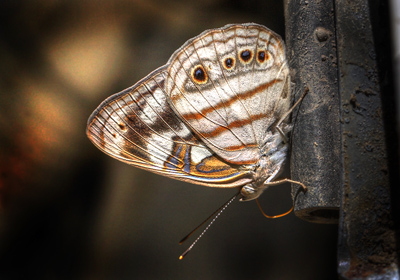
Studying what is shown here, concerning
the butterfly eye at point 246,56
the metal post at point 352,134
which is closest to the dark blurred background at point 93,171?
the butterfly eye at point 246,56


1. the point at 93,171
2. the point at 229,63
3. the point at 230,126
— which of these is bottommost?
the point at 93,171

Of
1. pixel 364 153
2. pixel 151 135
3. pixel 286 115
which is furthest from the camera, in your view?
pixel 151 135

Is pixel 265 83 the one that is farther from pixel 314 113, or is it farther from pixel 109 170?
pixel 109 170

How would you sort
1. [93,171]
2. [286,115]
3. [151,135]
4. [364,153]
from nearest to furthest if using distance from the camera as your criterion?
[364,153] < [286,115] < [151,135] < [93,171]

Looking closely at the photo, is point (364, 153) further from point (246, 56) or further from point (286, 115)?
point (246, 56)

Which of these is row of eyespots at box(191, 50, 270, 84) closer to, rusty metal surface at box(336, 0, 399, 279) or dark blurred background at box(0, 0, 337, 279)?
rusty metal surface at box(336, 0, 399, 279)

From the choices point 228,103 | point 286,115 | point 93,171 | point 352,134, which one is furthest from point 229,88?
point 93,171

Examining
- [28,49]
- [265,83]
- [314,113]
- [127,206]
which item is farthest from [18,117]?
[314,113]
